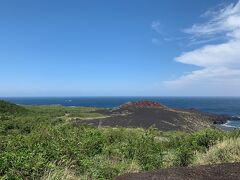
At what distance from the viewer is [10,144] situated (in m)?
11.8

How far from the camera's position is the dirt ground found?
8453 millimetres

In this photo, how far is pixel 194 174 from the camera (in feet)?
28.7

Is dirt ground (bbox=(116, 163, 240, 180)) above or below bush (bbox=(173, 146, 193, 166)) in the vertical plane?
above

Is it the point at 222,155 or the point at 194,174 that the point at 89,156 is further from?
the point at 194,174

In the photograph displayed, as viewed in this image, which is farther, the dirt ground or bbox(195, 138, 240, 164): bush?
bbox(195, 138, 240, 164): bush

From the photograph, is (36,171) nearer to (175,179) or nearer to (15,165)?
(15,165)

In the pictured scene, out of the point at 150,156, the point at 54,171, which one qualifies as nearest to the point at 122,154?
the point at 150,156

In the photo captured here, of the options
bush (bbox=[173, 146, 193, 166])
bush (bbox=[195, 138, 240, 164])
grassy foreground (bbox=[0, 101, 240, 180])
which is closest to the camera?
grassy foreground (bbox=[0, 101, 240, 180])

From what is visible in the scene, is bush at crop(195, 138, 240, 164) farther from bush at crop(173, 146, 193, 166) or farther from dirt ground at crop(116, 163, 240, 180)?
dirt ground at crop(116, 163, 240, 180)

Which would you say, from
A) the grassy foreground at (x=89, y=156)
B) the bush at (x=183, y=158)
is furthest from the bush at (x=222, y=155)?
the bush at (x=183, y=158)

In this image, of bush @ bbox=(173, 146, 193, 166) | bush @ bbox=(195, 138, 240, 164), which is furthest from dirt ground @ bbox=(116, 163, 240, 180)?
bush @ bbox=(173, 146, 193, 166)

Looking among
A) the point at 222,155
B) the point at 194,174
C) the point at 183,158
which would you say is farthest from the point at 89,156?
the point at 194,174

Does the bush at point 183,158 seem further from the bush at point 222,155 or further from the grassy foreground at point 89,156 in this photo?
the bush at point 222,155

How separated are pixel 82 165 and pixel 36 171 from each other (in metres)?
2.02
